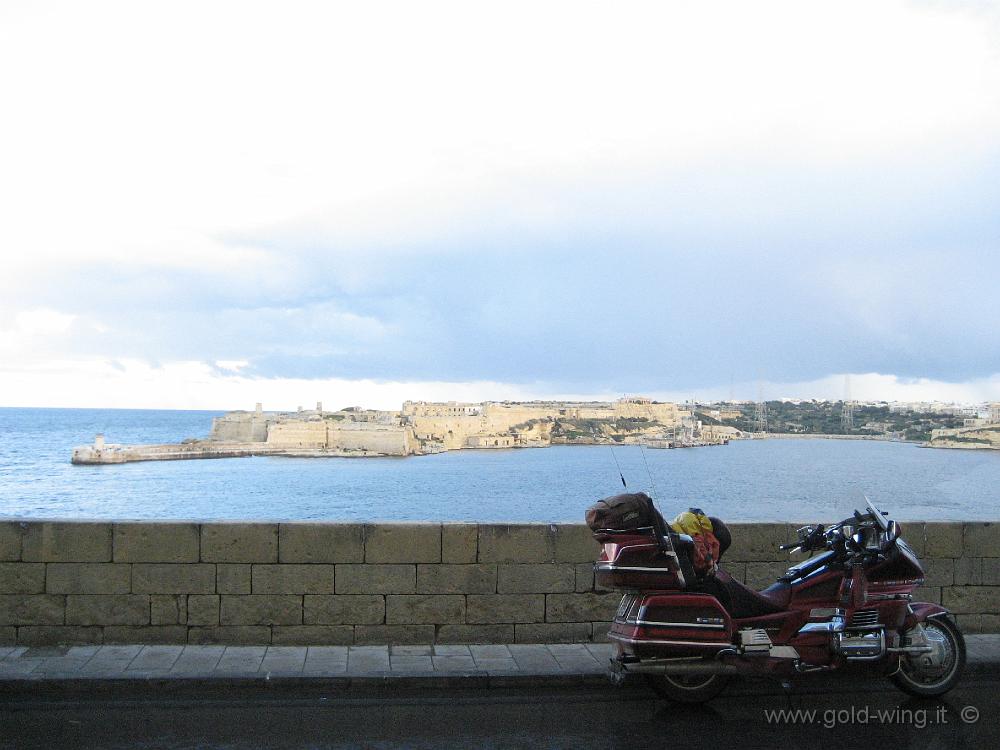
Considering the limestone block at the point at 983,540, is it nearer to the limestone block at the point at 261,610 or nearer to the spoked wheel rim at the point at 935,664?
the spoked wheel rim at the point at 935,664

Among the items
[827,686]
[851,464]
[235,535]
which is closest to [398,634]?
[235,535]

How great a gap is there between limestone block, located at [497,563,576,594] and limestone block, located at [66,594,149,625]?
2.77 meters

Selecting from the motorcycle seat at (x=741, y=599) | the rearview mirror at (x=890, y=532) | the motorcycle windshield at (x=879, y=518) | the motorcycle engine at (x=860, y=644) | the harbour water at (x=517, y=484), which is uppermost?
the motorcycle windshield at (x=879, y=518)

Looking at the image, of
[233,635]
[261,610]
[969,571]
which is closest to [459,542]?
[261,610]

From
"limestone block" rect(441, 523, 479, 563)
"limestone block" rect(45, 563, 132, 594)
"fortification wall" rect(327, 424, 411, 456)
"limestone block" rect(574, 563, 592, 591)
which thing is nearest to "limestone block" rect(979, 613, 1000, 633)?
"limestone block" rect(574, 563, 592, 591)

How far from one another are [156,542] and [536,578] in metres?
2.98

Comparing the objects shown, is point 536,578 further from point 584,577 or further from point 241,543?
point 241,543

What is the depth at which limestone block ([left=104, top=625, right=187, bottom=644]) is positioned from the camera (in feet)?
21.8

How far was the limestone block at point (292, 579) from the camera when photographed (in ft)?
22.2

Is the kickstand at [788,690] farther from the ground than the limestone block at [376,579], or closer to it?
closer to it

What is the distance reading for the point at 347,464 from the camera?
222ft

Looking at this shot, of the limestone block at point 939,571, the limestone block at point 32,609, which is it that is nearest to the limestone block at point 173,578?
the limestone block at point 32,609

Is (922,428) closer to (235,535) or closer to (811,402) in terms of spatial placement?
(811,402)

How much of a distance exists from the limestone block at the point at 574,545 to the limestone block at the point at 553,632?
53 cm
